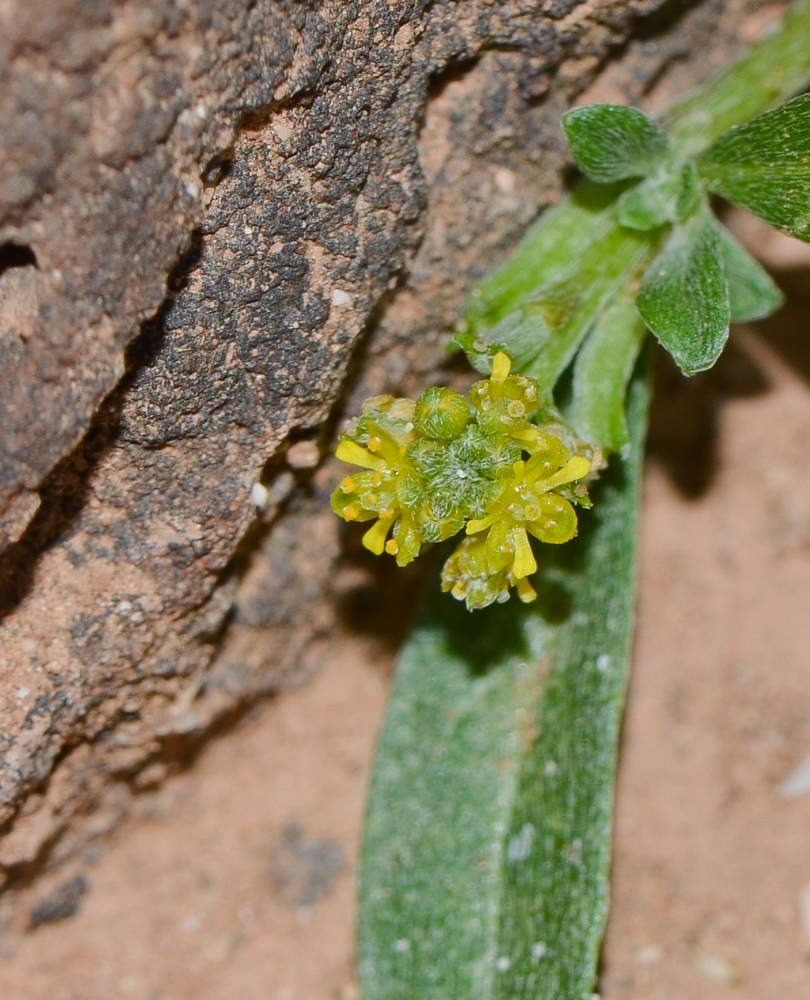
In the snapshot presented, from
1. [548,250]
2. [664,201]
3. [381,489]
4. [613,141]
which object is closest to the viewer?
[381,489]

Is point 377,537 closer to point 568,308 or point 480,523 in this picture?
point 480,523

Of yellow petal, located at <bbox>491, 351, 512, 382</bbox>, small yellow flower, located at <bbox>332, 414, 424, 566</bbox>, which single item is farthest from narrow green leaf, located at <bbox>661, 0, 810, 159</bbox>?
small yellow flower, located at <bbox>332, 414, 424, 566</bbox>

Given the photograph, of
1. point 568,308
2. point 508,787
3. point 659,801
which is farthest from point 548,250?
point 659,801

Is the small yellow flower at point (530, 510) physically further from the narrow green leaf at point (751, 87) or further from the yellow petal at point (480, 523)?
the narrow green leaf at point (751, 87)

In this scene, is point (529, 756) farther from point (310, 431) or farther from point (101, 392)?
point (101, 392)

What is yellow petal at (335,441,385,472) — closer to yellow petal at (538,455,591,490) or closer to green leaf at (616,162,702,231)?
yellow petal at (538,455,591,490)

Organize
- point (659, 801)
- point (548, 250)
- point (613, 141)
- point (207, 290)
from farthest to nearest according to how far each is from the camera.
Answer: point (659, 801), point (548, 250), point (613, 141), point (207, 290)

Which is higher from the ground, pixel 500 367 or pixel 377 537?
pixel 500 367
